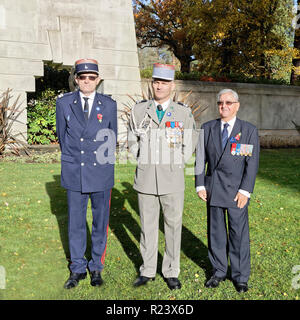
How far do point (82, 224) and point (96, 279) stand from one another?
1.97 feet

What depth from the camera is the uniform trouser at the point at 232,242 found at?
361cm

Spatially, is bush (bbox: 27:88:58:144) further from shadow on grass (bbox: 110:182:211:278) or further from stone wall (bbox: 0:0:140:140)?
shadow on grass (bbox: 110:182:211:278)

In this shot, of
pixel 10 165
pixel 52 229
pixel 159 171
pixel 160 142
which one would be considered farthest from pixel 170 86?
pixel 10 165

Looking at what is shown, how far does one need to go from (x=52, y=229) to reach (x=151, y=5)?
28.1m

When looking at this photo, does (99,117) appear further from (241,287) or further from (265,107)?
(265,107)

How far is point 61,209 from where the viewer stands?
20.5ft

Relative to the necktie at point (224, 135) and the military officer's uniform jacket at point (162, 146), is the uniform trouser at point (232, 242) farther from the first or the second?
the necktie at point (224, 135)

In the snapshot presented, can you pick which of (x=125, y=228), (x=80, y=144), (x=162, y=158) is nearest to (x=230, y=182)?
(x=162, y=158)

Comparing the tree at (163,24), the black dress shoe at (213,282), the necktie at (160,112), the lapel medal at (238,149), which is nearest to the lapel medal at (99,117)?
the necktie at (160,112)

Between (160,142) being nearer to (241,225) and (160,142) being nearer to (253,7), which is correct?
(241,225)

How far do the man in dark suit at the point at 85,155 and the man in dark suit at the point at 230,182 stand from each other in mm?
998

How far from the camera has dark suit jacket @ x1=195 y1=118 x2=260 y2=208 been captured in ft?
11.6

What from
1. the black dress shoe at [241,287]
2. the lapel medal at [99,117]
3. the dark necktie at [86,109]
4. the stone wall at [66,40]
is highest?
the stone wall at [66,40]

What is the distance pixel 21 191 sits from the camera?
23.6ft
